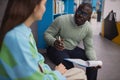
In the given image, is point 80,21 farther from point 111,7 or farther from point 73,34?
point 111,7

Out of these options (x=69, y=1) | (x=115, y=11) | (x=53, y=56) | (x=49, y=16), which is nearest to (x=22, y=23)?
(x=53, y=56)

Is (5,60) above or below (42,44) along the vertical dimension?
above

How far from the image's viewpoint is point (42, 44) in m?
4.15

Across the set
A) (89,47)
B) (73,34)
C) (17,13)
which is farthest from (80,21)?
(17,13)

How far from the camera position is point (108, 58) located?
4145 millimetres

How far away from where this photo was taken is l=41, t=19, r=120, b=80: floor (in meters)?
3.23

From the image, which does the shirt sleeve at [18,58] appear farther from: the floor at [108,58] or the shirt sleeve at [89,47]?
the floor at [108,58]

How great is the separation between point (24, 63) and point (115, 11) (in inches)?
216

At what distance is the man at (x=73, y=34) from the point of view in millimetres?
2430

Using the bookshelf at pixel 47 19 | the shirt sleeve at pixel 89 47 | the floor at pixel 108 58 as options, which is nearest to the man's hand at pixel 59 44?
the shirt sleeve at pixel 89 47

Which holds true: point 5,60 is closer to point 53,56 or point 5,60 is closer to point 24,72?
point 24,72

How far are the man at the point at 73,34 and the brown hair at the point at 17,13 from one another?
53.3 inches

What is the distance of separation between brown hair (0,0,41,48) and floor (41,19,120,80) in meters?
2.00

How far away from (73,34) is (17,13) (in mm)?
1581
